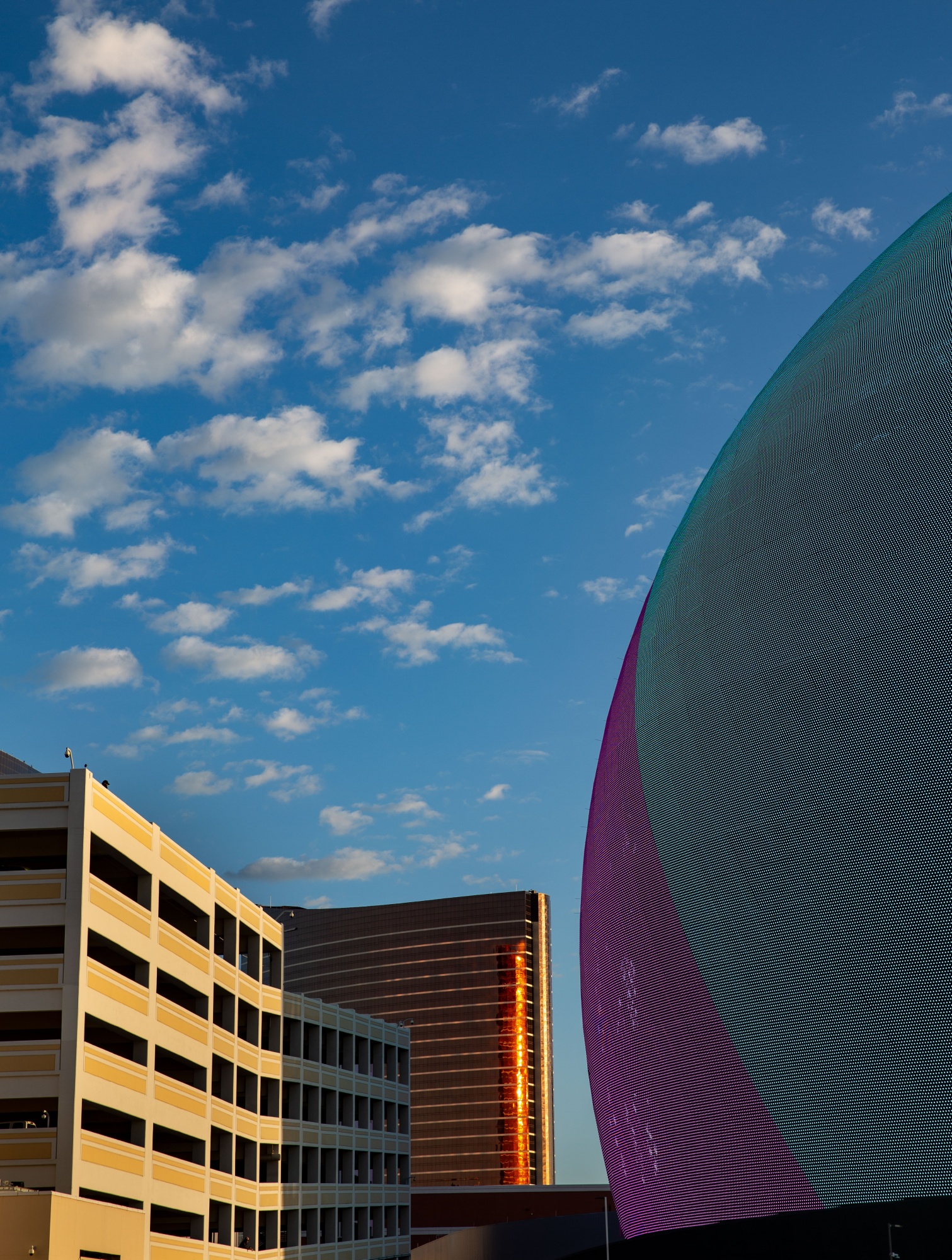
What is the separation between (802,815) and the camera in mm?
21375

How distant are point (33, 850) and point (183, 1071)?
15.2 meters

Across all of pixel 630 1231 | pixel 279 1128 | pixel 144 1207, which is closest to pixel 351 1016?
pixel 279 1128

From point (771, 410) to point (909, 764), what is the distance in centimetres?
890

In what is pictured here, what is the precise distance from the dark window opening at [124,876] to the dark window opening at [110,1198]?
8328 millimetres

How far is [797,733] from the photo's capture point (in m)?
21.9

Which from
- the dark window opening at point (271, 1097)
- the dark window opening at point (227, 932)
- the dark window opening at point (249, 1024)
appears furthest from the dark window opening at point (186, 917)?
the dark window opening at point (271, 1097)

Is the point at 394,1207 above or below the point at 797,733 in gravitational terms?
below

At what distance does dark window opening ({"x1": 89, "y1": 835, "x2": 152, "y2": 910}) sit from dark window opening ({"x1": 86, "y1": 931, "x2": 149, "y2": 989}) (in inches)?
65.3

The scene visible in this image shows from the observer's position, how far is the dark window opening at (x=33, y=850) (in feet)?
129

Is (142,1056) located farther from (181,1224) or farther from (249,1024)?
(249,1024)

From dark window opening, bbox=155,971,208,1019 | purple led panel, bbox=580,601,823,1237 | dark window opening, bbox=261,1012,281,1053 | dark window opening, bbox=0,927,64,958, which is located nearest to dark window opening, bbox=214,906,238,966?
dark window opening, bbox=155,971,208,1019

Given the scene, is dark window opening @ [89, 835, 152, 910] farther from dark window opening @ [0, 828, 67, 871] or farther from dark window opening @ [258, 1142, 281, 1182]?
dark window opening @ [258, 1142, 281, 1182]

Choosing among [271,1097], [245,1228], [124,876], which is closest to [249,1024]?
[271,1097]

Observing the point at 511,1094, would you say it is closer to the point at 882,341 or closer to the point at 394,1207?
the point at 394,1207
